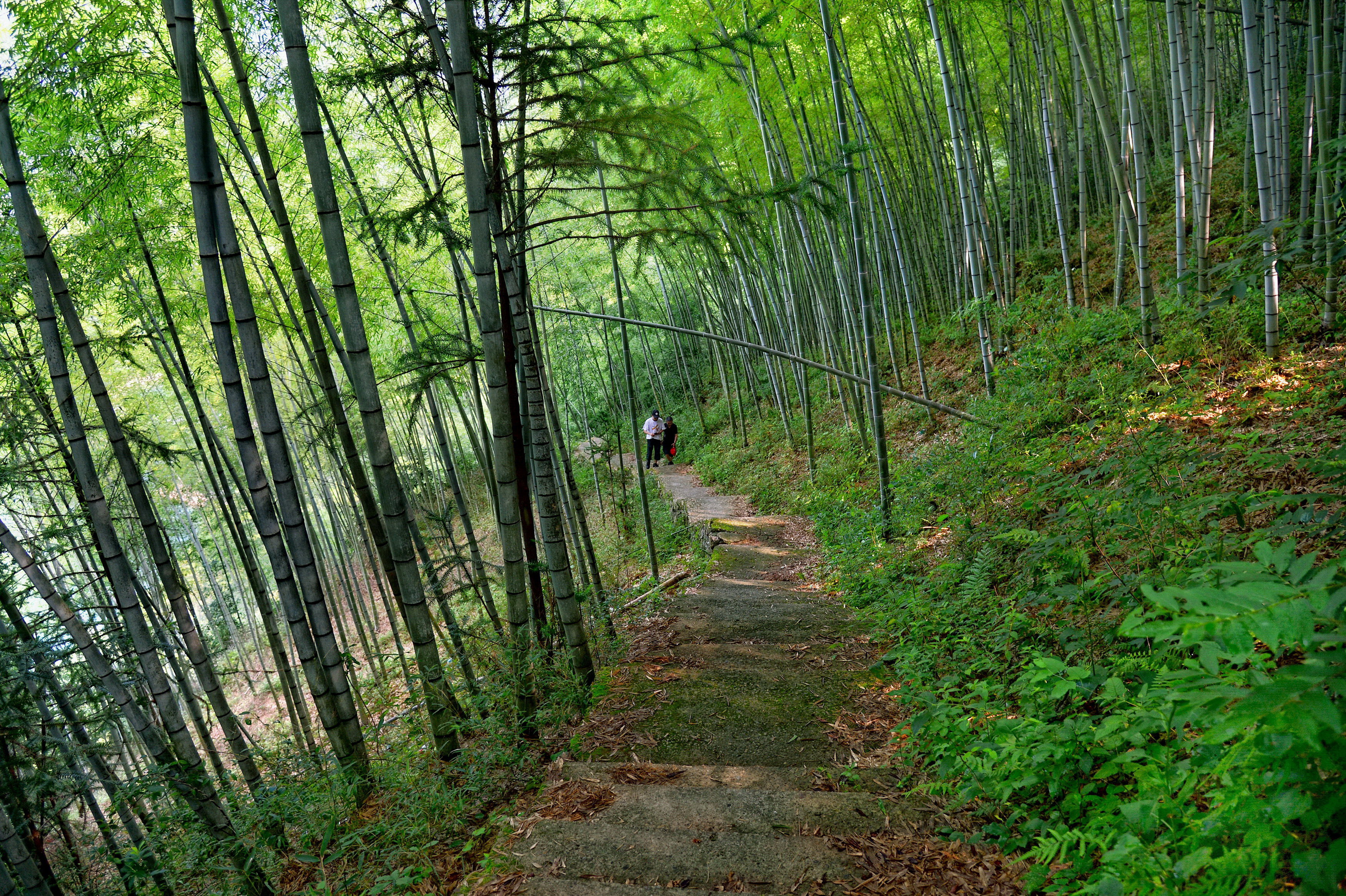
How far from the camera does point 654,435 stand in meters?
12.9

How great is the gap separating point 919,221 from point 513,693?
8622 millimetres

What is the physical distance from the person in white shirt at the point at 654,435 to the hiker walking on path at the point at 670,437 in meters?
0.08

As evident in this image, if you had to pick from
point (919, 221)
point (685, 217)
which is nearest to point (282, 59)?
point (685, 217)

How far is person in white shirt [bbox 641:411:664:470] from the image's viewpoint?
12.7 meters

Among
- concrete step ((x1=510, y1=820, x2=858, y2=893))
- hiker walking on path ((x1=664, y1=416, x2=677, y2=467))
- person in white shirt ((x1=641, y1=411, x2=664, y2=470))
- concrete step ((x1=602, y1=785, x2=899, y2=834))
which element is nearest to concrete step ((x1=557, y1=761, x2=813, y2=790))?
concrete step ((x1=602, y1=785, x2=899, y2=834))

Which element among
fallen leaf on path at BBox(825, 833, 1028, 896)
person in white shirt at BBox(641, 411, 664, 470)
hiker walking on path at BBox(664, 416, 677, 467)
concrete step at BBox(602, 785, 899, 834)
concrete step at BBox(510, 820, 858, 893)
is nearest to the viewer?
fallen leaf on path at BBox(825, 833, 1028, 896)

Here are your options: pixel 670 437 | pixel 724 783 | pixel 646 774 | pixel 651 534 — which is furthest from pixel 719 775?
pixel 670 437

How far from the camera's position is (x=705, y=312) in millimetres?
14203

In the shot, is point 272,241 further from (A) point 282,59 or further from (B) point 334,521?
(B) point 334,521

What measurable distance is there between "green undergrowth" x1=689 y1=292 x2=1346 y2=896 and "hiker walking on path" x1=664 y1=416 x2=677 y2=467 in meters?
7.91

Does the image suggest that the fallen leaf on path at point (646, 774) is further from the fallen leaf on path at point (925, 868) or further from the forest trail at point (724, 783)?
the fallen leaf on path at point (925, 868)

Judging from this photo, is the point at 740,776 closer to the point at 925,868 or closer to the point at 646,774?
the point at 646,774

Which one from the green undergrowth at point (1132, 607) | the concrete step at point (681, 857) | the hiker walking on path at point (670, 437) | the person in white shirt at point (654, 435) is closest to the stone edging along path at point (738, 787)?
the concrete step at point (681, 857)

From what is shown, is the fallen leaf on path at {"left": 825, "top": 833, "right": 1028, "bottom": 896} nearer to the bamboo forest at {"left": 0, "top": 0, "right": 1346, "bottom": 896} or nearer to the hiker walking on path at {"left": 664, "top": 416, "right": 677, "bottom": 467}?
the bamboo forest at {"left": 0, "top": 0, "right": 1346, "bottom": 896}
